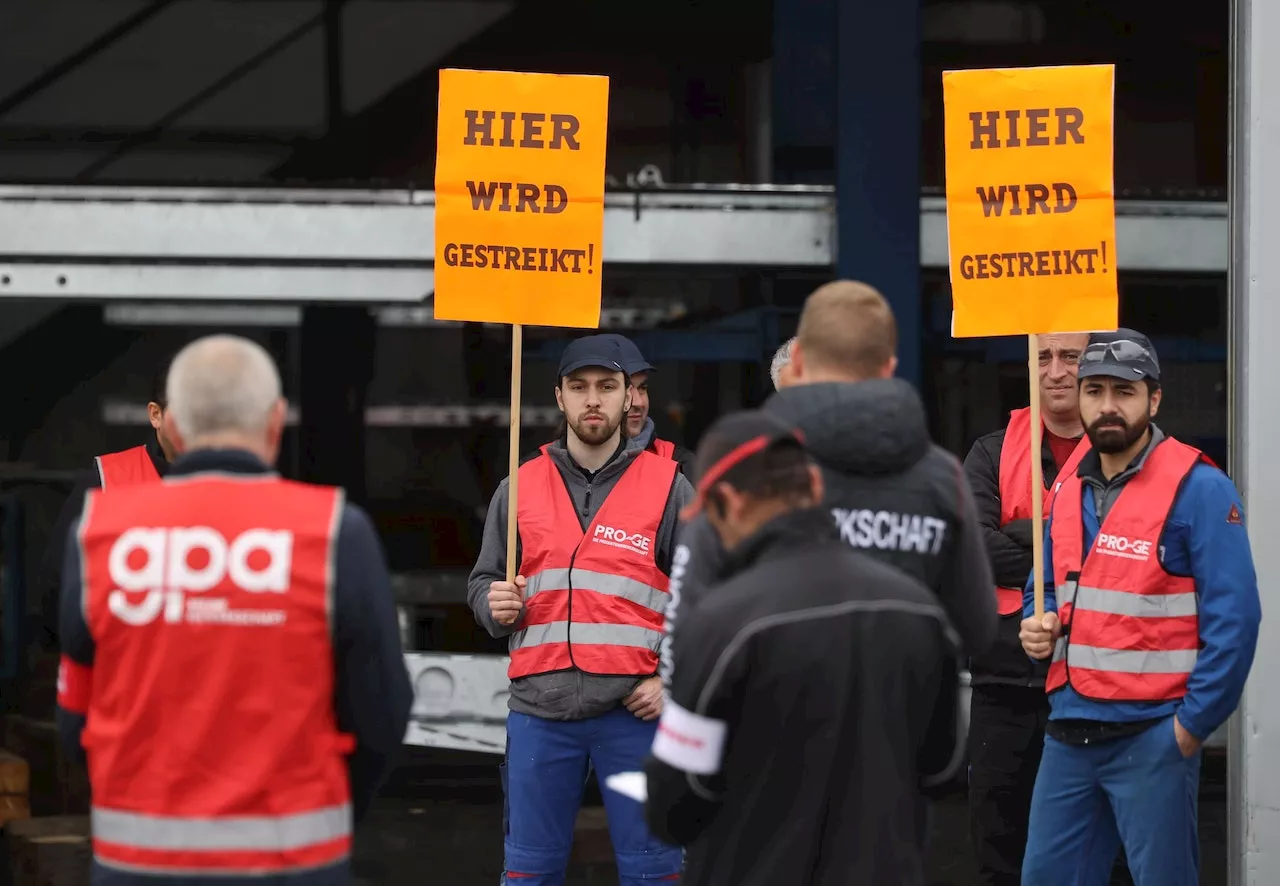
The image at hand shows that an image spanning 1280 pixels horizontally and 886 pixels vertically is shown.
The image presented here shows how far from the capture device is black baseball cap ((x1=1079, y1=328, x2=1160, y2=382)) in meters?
4.20

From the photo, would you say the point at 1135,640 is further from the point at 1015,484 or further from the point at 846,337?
the point at 846,337

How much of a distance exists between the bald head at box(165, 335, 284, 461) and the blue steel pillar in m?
4.47

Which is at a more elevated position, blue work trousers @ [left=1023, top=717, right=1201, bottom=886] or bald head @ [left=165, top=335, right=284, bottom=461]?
bald head @ [left=165, top=335, right=284, bottom=461]

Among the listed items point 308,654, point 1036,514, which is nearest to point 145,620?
point 308,654

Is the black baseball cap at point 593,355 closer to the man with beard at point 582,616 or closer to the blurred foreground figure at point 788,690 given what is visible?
the man with beard at point 582,616

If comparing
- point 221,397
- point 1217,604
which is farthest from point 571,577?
point 221,397

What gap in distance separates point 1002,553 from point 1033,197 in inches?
41.0

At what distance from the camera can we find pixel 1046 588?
14.9ft

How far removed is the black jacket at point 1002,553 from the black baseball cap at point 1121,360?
0.57 metres

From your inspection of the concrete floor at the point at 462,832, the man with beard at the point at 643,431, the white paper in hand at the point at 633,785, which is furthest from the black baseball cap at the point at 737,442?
the concrete floor at the point at 462,832

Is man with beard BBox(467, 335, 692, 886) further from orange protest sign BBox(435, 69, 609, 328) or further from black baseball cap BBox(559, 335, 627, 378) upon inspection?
orange protest sign BBox(435, 69, 609, 328)

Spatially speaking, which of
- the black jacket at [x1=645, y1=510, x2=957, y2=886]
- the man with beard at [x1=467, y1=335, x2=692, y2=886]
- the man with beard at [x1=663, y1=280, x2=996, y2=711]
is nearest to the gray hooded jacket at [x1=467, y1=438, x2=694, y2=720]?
the man with beard at [x1=467, y1=335, x2=692, y2=886]

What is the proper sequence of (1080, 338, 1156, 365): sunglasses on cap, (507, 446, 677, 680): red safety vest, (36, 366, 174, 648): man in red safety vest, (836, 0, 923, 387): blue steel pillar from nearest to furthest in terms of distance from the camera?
(1080, 338, 1156, 365): sunglasses on cap → (36, 366, 174, 648): man in red safety vest → (507, 446, 677, 680): red safety vest → (836, 0, 923, 387): blue steel pillar

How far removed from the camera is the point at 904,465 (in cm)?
301
